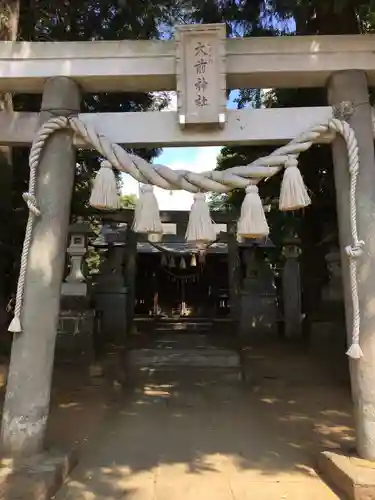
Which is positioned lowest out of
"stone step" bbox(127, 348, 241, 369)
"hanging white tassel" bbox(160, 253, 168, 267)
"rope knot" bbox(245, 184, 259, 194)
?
"stone step" bbox(127, 348, 241, 369)

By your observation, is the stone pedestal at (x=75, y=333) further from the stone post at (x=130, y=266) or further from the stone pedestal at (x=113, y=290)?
the stone post at (x=130, y=266)

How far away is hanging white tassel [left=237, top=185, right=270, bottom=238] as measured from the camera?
3.96 m

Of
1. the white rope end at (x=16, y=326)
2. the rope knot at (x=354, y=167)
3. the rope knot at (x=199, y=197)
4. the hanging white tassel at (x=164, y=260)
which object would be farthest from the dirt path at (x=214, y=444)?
the hanging white tassel at (x=164, y=260)

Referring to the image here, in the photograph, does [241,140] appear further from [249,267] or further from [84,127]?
[249,267]

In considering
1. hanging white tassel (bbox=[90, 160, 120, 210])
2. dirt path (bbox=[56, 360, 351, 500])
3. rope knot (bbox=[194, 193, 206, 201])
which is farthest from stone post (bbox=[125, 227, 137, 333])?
rope knot (bbox=[194, 193, 206, 201])

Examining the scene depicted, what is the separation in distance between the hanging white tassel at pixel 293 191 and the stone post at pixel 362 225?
1.43ft

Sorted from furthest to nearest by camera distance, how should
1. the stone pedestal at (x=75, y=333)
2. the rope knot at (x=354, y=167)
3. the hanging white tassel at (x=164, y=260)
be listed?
the hanging white tassel at (x=164, y=260), the stone pedestal at (x=75, y=333), the rope knot at (x=354, y=167)

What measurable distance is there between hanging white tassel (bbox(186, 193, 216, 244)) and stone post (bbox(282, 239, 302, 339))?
7.65 meters

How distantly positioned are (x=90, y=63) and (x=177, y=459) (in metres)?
3.62

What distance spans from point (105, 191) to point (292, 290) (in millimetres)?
8488

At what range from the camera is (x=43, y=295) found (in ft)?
13.2

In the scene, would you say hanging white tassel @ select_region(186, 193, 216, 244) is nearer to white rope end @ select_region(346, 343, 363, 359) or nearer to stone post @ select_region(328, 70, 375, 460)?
stone post @ select_region(328, 70, 375, 460)

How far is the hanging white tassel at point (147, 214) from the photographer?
4020 millimetres

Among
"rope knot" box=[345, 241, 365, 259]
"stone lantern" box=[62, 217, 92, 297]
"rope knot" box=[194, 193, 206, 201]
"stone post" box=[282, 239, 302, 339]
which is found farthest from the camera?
"stone post" box=[282, 239, 302, 339]
